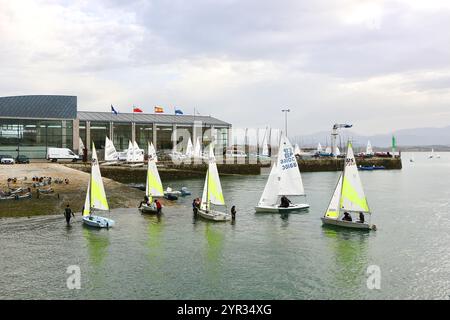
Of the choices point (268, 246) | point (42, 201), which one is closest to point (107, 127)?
point (42, 201)

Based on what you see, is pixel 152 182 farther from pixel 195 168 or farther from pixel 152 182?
pixel 195 168

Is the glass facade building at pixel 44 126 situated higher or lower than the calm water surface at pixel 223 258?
higher

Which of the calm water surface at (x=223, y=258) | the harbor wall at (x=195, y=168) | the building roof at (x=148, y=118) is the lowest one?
the calm water surface at (x=223, y=258)

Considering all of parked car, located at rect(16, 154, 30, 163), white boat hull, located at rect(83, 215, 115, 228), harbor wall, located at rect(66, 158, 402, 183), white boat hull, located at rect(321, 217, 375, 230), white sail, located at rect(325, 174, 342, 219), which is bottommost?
white boat hull, located at rect(321, 217, 375, 230)

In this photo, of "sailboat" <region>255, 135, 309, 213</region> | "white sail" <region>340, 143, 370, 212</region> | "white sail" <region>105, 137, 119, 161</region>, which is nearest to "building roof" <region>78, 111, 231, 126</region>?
"white sail" <region>105, 137, 119, 161</region>

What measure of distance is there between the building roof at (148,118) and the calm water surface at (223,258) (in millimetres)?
92364

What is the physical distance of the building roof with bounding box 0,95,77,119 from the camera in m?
112

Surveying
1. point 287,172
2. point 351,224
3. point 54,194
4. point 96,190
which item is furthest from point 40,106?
point 351,224

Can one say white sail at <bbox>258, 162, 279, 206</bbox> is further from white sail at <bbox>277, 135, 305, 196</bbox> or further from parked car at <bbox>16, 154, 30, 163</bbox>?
parked car at <bbox>16, 154, 30, 163</bbox>

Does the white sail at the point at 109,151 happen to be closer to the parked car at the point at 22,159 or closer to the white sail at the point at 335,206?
the parked car at the point at 22,159

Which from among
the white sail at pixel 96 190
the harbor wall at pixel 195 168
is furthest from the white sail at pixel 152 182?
the harbor wall at pixel 195 168

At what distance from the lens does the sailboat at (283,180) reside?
2453 inches
